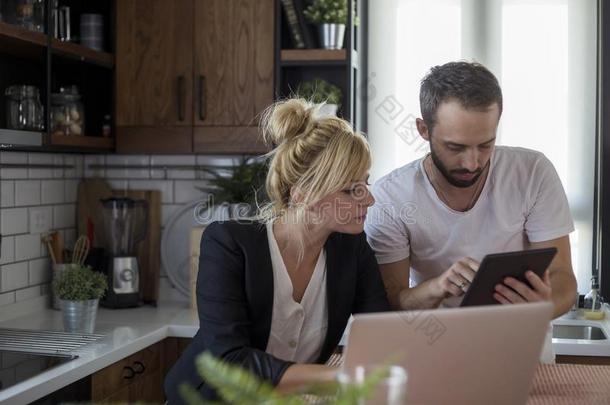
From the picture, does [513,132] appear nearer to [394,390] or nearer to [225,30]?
[225,30]

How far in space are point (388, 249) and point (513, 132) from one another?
1534 mm

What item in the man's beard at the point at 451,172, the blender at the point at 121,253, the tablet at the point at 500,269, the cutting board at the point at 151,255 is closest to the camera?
the tablet at the point at 500,269

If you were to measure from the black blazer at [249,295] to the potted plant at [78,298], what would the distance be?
949mm

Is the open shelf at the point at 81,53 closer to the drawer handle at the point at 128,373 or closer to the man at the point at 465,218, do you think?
the drawer handle at the point at 128,373

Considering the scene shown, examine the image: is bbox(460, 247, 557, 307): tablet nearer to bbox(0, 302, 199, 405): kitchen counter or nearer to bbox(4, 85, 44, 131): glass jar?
bbox(0, 302, 199, 405): kitchen counter

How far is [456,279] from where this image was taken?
196cm

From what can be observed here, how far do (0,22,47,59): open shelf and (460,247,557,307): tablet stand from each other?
1.75 metres

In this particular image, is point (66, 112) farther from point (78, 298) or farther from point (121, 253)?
point (78, 298)

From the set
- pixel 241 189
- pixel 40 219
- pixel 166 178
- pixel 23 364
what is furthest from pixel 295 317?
pixel 166 178

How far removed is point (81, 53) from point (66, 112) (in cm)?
24

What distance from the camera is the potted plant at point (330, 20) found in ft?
11.1

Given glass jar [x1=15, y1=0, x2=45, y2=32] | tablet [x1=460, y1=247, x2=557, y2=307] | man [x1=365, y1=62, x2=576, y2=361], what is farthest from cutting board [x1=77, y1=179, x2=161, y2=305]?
tablet [x1=460, y1=247, x2=557, y2=307]

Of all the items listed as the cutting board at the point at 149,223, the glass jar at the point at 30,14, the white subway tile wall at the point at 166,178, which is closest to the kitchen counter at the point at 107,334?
the cutting board at the point at 149,223

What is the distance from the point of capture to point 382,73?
12.0 ft
